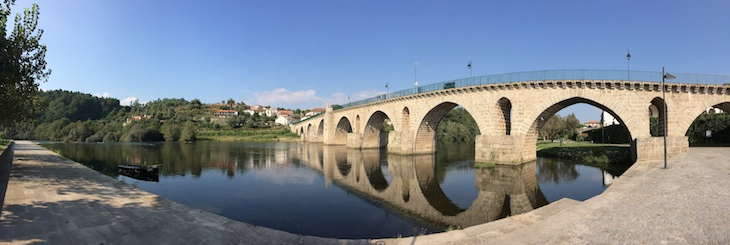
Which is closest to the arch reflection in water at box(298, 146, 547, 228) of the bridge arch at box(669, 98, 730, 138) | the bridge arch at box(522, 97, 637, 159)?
the bridge arch at box(522, 97, 637, 159)

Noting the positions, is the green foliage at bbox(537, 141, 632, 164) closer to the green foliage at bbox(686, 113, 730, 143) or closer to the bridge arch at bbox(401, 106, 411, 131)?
the green foliage at bbox(686, 113, 730, 143)

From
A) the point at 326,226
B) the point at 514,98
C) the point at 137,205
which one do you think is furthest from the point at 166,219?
the point at 514,98

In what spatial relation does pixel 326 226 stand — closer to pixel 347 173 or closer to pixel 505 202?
pixel 505 202

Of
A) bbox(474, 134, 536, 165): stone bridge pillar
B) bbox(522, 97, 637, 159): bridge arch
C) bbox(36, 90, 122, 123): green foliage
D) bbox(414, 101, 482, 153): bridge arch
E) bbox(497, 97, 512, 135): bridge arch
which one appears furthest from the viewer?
bbox(36, 90, 122, 123): green foliage

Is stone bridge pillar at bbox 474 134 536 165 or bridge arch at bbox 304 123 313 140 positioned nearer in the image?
stone bridge pillar at bbox 474 134 536 165

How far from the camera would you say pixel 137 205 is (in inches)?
370

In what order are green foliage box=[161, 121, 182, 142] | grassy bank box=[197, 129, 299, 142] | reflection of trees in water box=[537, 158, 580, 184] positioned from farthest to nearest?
1. grassy bank box=[197, 129, 299, 142]
2. green foliage box=[161, 121, 182, 142]
3. reflection of trees in water box=[537, 158, 580, 184]

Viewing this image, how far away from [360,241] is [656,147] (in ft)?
74.9

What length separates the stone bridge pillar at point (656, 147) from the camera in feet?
66.7

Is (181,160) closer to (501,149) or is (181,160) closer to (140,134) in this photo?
(501,149)

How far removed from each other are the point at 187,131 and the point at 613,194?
8305cm

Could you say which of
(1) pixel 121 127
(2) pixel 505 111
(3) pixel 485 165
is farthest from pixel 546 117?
(1) pixel 121 127

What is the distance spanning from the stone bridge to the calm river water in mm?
2588

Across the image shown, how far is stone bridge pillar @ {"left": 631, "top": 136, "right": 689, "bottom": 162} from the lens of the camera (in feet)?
66.7
